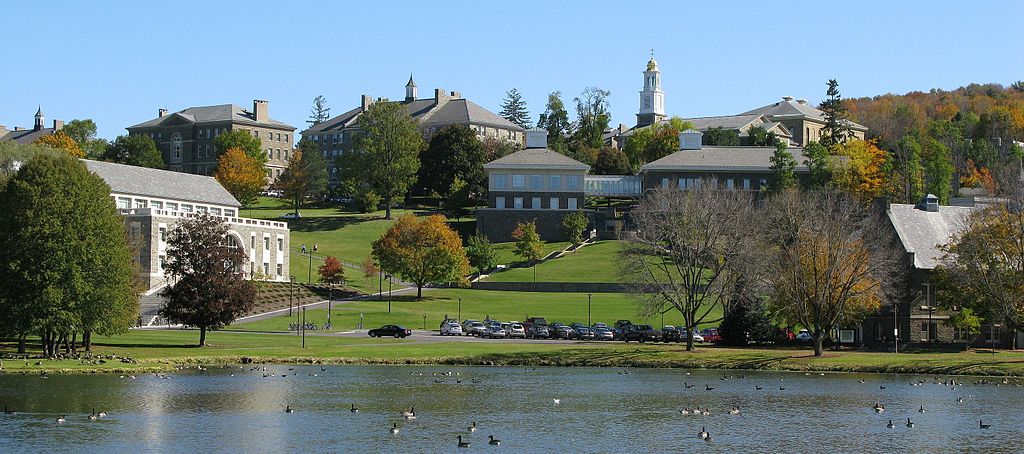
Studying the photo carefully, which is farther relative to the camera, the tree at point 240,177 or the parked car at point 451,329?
the tree at point 240,177

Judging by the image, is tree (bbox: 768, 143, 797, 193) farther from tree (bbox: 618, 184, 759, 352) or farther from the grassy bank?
tree (bbox: 618, 184, 759, 352)

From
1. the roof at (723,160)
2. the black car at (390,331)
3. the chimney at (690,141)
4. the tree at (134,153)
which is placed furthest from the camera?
the tree at (134,153)

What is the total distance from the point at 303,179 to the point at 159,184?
4942 cm

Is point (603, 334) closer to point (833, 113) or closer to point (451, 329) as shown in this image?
point (451, 329)

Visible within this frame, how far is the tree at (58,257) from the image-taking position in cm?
7144

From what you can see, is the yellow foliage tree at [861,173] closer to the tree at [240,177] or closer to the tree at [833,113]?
the tree at [833,113]

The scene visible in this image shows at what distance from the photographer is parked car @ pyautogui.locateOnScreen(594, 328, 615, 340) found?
312 ft

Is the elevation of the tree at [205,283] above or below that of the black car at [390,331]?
above

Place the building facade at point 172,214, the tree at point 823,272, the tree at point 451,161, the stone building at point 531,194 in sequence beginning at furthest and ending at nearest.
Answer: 1. the tree at point 451,161
2. the stone building at point 531,194
3. the building facade at point 172,214
4. the tree at point 823,272

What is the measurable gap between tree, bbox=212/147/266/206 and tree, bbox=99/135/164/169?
1335 centimetres

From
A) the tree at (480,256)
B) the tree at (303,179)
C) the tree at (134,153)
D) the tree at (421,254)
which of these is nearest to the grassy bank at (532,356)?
the tree at (421,254)

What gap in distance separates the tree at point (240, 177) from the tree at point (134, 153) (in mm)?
13347

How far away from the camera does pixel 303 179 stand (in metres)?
178

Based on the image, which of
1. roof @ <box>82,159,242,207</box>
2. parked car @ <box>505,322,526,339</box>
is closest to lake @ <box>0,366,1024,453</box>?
parked car @ <box>505,322,526,339</box>
